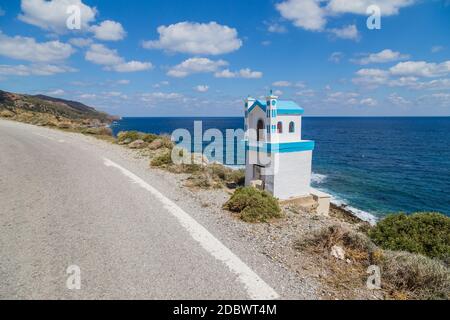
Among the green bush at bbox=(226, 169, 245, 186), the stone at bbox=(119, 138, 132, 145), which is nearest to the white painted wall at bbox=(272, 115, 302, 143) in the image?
the green bush at bbox=(226, 169, 245, 186)

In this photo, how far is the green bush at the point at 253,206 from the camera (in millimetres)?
7004

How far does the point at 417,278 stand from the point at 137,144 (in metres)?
18.5

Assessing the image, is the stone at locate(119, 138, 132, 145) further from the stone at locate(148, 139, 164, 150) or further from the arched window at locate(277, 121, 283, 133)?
the arched window at locate(277, 121, 283, 133)

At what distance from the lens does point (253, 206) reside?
7312mm

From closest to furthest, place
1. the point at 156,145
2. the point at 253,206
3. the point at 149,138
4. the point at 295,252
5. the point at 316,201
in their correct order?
the point at 295,252 < the point at 253,206 < the point at 316,201 < the point at 156,145 < the point at 149,138

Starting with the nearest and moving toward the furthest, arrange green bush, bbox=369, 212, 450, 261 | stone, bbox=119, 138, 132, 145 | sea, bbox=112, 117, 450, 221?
green bush, bbox=369, 212, 450, 261, stone, bbox=119, 138, 132, 145, sea, bbox=112, 117, 450, 221

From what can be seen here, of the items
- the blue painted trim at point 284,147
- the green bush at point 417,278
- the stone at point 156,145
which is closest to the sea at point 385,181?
the stone at point 156,145

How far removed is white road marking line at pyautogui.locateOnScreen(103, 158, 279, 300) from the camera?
13.0 ft

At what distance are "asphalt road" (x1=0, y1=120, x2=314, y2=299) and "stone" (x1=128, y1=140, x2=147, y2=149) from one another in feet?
34.2

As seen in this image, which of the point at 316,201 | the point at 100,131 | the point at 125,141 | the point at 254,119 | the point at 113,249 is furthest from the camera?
the point at 100,131

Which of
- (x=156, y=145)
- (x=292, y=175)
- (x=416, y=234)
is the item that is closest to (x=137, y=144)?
(x=156, y=145)

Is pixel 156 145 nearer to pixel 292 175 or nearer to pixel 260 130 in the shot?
pixel 260 130

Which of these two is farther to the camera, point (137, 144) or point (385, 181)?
point (385, 181)
